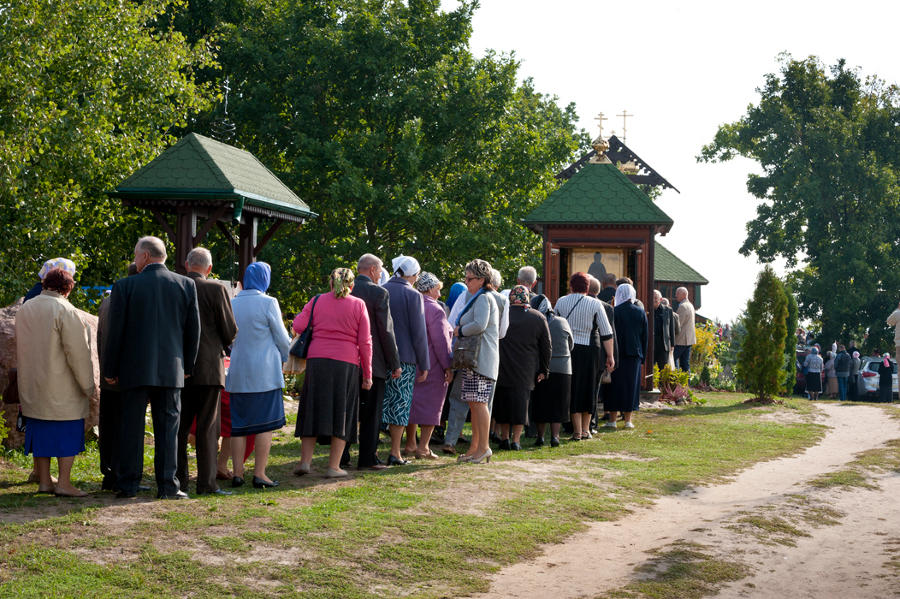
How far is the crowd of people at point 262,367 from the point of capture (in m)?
7.61

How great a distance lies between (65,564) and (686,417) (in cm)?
1236

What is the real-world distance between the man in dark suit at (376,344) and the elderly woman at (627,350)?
5.12m

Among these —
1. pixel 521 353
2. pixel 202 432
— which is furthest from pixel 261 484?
pixel 521 353

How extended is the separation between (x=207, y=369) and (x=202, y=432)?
503 millimetres

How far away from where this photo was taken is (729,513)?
8.24m

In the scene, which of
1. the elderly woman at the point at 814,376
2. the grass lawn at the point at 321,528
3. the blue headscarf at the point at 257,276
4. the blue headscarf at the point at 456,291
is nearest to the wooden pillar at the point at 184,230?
the blue headscarf at the point at 456,291

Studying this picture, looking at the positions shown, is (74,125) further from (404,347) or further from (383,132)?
(383,132)

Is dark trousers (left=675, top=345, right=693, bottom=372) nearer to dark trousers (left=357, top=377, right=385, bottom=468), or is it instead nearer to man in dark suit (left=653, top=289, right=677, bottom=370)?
man in dark suit (left=653, top=289, right=677, bottom=370)

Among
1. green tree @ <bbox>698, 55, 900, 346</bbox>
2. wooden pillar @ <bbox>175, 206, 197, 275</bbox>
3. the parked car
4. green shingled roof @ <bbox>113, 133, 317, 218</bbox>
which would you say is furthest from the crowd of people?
green tree @ <bbox>698, 55, 900, 346</bbox>

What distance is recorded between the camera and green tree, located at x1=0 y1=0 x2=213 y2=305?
55.8 feet

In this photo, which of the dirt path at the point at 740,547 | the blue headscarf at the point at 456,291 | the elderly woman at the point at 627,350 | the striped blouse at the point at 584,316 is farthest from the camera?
the elderly woman at the point at 627,350

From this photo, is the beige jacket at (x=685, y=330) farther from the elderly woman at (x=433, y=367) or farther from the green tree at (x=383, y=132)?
the elderly woman at (x=433, y=367)

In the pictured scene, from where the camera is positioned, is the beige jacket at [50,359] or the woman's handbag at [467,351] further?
the woman's handbag at [467,351]

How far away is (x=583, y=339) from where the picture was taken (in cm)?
→ 1252
